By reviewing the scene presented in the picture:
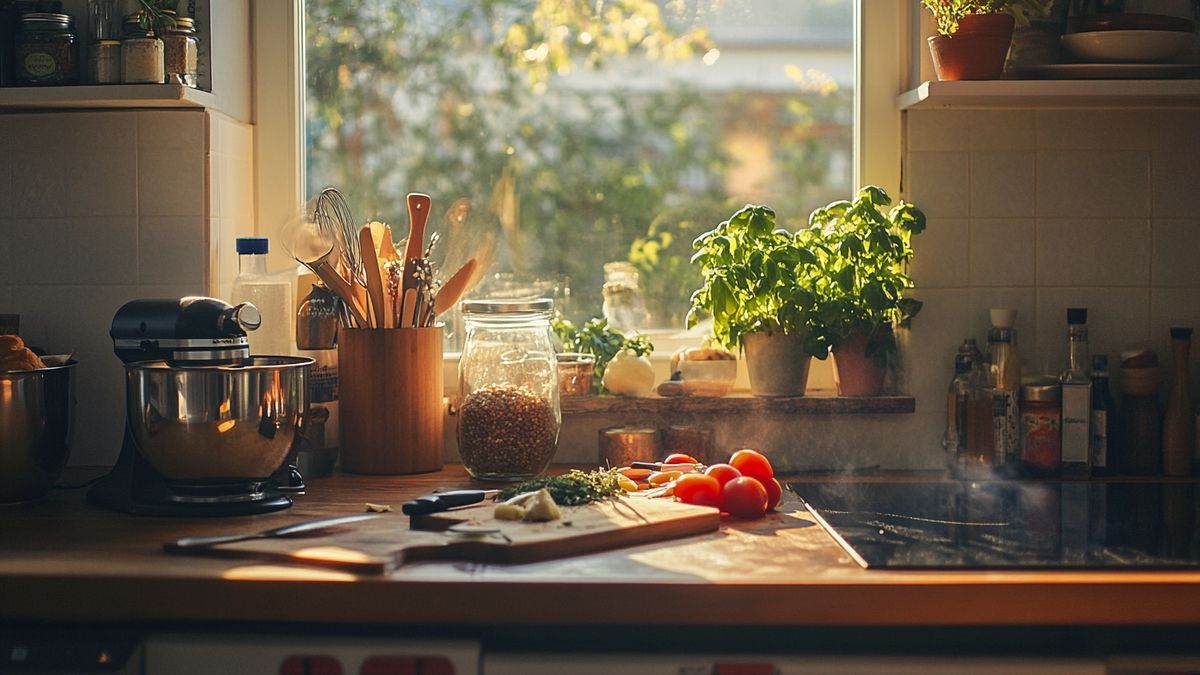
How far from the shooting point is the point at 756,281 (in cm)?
199

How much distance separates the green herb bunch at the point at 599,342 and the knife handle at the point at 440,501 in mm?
495

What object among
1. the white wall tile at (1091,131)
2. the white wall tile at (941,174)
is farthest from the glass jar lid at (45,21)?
the white wall tile at (1091,131)

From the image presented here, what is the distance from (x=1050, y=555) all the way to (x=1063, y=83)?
32.3 inches

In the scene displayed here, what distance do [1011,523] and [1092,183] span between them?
74 centimetres

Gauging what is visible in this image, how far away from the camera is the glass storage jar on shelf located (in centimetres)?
185

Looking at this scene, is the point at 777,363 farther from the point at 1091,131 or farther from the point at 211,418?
the point at 211,418

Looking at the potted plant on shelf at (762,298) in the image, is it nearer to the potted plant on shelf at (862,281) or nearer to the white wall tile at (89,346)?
the potted plant on shelf at (862,281)

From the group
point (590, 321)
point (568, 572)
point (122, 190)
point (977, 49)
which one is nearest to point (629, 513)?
point (568, 572)

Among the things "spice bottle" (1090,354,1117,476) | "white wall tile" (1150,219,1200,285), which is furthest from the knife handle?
"white wall tile" (1150,219,1200,285)

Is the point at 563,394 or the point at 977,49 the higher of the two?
the point at 977,49

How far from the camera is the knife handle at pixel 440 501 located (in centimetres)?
152

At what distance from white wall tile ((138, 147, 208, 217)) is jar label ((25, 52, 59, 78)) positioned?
189 mm

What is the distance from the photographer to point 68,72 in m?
1.89

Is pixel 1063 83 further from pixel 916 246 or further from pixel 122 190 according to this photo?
pixel 122 190
